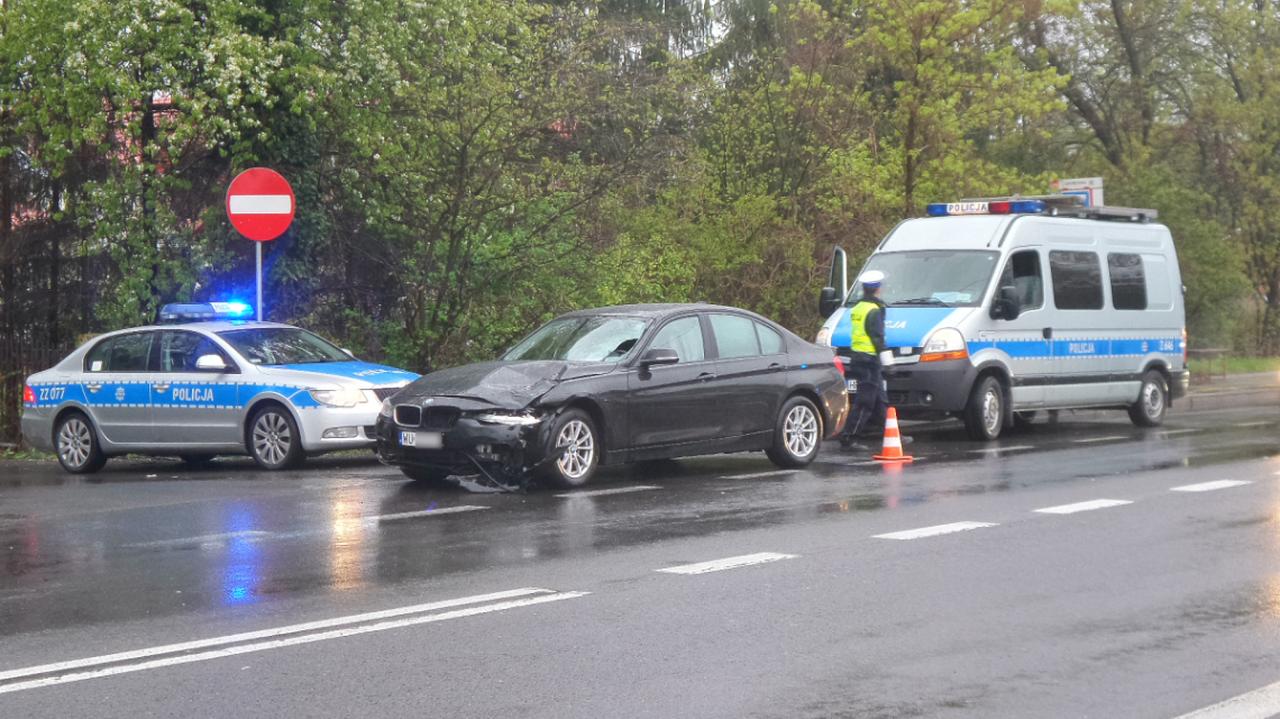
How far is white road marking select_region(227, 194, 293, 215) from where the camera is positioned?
1692 centimetres

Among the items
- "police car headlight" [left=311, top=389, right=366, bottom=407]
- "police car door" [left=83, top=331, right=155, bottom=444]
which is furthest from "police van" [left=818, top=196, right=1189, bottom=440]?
"police car door" [left=83, top=331, right=155, bottom=444]

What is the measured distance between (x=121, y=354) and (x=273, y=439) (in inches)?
85.7

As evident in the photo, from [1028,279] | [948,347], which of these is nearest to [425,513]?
[948,347]

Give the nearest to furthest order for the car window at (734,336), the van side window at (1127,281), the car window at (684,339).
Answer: the car window at (684,339), the car window at (734,336), the van side window at (1127,281)

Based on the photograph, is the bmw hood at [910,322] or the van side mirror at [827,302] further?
the van side mirror at [827,302]

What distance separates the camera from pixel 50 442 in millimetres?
16250

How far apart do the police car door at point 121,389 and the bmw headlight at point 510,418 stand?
16.2 feet

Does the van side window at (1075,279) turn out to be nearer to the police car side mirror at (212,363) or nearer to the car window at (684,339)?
the car window at (684,339)

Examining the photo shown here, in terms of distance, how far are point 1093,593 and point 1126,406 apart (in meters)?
12.6

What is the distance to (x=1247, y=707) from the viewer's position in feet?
19.3

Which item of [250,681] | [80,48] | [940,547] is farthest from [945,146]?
[250,681]

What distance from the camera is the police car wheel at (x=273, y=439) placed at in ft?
49.3

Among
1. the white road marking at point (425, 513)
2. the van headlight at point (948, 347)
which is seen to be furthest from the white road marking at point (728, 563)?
the van headlight at point (948, 347)

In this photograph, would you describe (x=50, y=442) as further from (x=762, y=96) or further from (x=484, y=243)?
(x=762, y=96)
